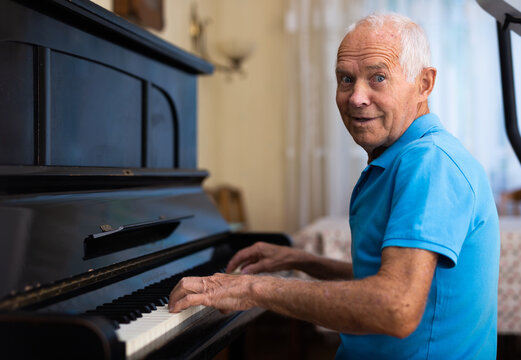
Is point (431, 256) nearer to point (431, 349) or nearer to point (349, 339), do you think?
point (431, 349)

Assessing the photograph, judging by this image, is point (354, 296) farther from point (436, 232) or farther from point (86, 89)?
point (86, 89)

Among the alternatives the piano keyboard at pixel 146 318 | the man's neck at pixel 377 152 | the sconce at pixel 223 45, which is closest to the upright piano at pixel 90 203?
the piano keyboard at pixel 146 318

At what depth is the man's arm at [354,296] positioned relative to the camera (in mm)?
921

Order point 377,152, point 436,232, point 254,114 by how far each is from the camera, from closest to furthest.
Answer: point 436,232, point 377,152, point 254,114

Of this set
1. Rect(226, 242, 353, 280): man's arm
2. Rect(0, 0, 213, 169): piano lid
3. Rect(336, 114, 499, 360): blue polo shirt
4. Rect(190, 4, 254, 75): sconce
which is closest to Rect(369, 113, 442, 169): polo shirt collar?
Rect(336, 114, 499, 360): blue polo shirt

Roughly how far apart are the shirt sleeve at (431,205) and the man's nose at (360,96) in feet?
0.64

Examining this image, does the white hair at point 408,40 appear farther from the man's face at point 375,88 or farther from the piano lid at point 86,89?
the piano lid at point 86,89

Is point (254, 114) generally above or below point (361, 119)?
above

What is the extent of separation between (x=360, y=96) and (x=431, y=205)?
1.05 ft

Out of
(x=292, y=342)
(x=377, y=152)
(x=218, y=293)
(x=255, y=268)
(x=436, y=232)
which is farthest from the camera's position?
(x=292, y=342)

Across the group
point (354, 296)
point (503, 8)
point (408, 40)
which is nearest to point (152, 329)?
point (354, 296)

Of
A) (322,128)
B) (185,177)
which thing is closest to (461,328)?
(185,177)

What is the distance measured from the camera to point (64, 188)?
1.19m

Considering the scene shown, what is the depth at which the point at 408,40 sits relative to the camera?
1.15 metres
